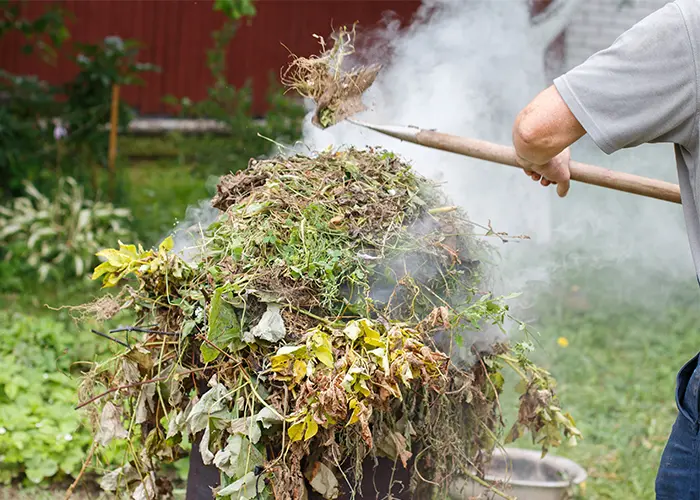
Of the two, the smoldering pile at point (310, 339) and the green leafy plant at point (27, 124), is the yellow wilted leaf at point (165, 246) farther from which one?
the green leafy plant at point (27, 124)

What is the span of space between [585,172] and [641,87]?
91 centimetres

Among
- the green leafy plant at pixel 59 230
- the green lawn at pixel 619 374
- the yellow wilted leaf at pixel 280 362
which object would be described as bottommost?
the green leafy plant at pixel 59 230

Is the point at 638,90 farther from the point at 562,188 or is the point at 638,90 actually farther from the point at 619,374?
the point at 619,374

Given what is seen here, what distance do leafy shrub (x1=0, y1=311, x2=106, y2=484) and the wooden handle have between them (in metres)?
1.76

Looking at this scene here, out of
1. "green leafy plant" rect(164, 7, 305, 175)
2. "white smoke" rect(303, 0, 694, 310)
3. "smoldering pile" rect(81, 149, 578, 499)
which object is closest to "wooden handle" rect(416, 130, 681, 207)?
"white smoke" rect(303, 0, 694, 310)

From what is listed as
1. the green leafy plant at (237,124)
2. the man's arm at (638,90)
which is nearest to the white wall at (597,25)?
the green leafy plant at (237,124)

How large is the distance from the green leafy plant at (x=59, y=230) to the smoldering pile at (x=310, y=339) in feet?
13.3

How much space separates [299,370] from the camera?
2.05 metres

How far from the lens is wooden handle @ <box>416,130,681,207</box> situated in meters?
2.72

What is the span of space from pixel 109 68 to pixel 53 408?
4.16m

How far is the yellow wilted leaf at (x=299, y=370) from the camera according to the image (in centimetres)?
204

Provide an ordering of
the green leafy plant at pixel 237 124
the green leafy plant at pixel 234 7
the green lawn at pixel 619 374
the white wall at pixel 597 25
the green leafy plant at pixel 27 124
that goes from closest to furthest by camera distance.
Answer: the green lawn at pixel 619 374, the green leafy plant at pixel 234 7, the green leafy plant at pixel 27 124, the green leafy plant at pixel 237 124, the white wall at pixel 597 25

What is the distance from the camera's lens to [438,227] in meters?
→ 2.47

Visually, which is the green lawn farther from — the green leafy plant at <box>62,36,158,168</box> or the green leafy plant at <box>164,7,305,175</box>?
the green leafy plant at <box>62,36,158,168</box>
